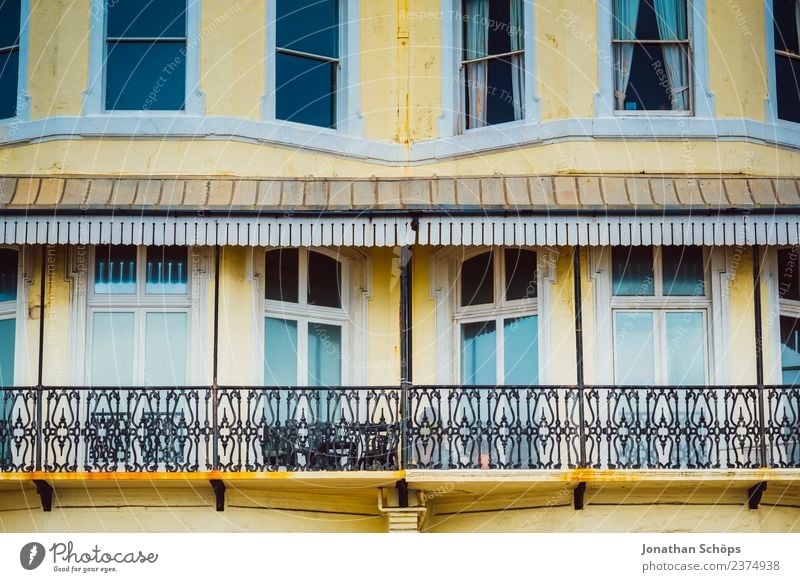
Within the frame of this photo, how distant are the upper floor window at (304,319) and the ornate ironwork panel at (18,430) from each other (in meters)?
2.73

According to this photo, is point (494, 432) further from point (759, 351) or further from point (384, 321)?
point (759, 351)

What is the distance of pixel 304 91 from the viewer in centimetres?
2245

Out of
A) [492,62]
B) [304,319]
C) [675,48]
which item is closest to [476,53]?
[492,62]

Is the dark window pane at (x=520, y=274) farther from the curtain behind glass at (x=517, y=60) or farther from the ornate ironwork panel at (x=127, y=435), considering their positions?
the ornate ironwork panel at (x=127, y=435)

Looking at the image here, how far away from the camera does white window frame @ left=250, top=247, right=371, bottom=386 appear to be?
21.7 meters

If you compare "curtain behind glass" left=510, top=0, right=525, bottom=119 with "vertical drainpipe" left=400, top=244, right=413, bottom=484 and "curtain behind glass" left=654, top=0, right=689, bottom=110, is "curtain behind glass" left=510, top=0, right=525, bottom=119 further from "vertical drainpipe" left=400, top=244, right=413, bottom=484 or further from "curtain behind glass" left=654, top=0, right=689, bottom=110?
"vertical drainpipe" left=400, top=244, right=413, bottom=484

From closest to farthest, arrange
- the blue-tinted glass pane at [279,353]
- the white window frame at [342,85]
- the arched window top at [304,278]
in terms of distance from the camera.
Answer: the blue-tinted glass pane at [279,353], the arched window top at [304,278], the white window frame at [342,85]

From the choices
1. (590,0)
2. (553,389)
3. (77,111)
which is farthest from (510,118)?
(77,111)

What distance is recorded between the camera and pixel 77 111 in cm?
2177

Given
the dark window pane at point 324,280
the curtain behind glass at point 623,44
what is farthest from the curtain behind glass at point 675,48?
the dark window pane at point 324,280

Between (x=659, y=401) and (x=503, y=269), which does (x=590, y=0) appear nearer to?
(x=503, y=269)

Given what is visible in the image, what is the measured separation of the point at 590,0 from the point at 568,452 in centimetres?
544

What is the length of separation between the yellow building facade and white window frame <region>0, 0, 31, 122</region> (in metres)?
0.04

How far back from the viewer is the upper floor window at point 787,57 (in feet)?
73.0
